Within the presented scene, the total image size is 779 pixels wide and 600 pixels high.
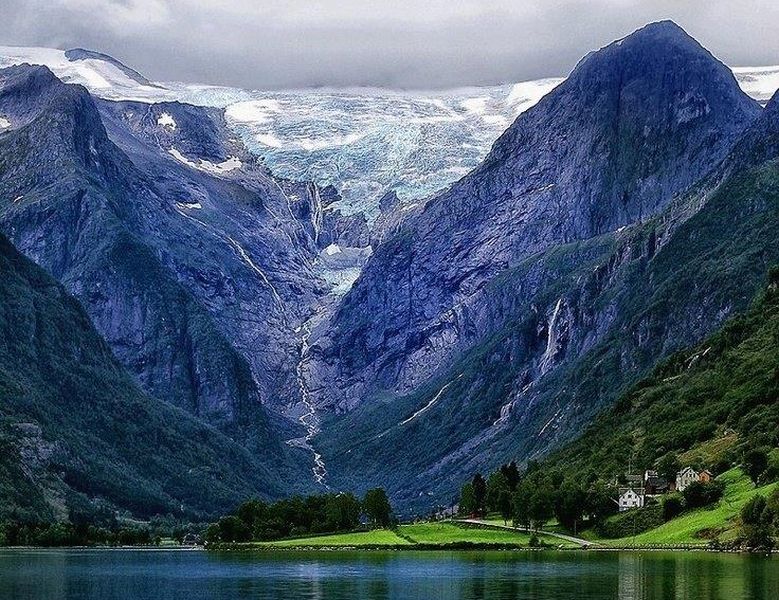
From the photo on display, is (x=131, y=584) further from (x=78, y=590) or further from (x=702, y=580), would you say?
(x=702, y=580)

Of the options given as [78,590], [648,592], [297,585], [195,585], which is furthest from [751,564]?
[78,590]

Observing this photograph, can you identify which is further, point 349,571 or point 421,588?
point 349,571

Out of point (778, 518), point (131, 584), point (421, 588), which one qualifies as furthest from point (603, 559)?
point (131, 584)

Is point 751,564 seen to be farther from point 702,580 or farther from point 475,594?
point 475,594

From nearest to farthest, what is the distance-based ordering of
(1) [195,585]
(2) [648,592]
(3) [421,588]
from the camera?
(2) [648,592]
(3) [421,588]
(1) [195,585]

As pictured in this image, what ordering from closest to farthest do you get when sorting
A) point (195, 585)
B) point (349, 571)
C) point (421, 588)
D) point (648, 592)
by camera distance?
point (648, 592) < point (421, 588) < point (195, 585) < point (349, 571)

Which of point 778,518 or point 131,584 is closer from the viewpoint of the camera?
point 131,584

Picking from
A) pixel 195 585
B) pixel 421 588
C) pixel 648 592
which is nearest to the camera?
pixel 648 592

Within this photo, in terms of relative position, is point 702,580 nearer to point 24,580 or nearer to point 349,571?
point 349,571

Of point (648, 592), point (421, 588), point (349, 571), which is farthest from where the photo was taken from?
point (349, 571)
